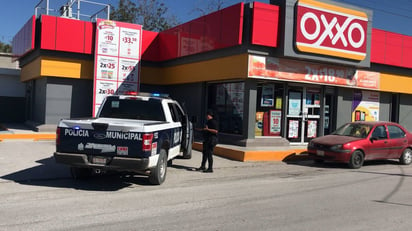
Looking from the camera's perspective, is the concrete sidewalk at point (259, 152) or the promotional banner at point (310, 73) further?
the promotional banner at point (310, 73)

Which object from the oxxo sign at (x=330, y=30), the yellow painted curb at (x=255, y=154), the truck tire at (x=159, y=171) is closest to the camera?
the truck tire at (x=159, y=171)

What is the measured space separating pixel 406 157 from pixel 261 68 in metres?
5.94

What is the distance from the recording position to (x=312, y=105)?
1628 centimetres

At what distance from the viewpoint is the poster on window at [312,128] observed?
16.2m

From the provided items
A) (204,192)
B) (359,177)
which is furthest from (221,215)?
(359,177)

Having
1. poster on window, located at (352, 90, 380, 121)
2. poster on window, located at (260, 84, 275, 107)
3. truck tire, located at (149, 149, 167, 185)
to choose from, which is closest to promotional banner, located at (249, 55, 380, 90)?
poster on window, located at (352, 90, 380, 121)

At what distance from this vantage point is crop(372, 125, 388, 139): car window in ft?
42.2

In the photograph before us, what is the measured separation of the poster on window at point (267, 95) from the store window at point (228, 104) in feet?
2.92

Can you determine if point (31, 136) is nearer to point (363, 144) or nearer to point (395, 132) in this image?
point (363, 144)

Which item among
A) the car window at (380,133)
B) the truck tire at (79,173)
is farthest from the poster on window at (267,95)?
the truck tire at (79,173)

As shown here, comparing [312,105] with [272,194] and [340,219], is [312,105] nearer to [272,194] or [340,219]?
[272,194]

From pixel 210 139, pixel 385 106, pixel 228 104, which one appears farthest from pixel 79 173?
pixel 385 106

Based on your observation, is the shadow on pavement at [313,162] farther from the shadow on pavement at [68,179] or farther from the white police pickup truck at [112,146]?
the white police pickup truck at [112,146]

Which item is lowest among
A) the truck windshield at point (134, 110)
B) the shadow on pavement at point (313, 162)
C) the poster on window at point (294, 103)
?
the shadow on pavement at point (313, 162)
